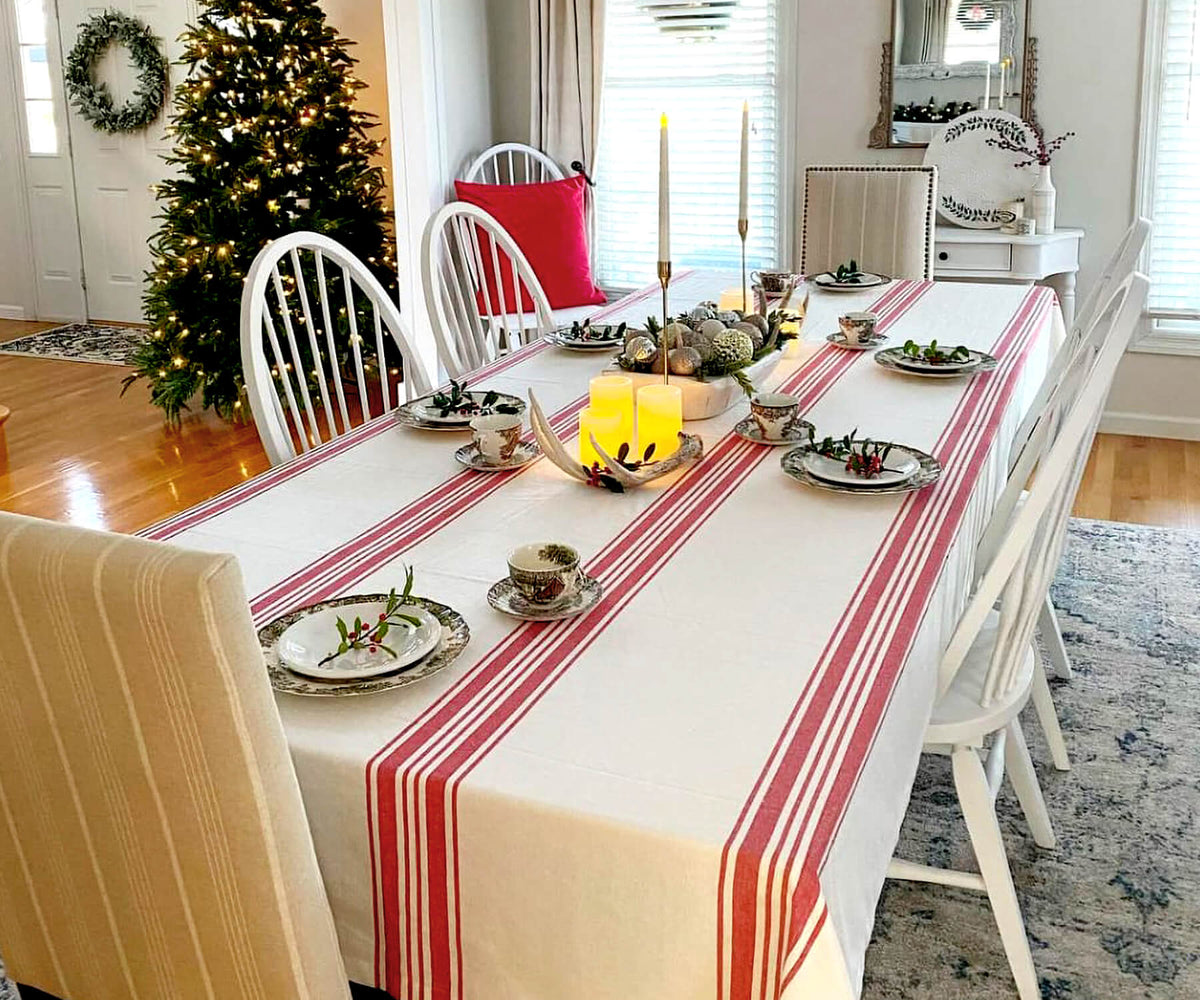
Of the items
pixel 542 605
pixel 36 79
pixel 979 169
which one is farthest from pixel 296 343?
pixel 36 79

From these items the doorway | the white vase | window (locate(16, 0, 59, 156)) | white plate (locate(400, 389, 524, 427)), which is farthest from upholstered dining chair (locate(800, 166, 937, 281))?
window (locate(16, 0, 59, 156))

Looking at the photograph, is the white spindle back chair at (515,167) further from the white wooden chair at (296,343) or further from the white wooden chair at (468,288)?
the white wooden chair at (296,343)

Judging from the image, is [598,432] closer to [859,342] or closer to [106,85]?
[859,342]

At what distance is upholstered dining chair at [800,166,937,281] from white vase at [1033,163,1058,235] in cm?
64

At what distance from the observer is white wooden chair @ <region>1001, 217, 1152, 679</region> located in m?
2.39

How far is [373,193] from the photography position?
209 inches

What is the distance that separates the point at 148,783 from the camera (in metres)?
1.12

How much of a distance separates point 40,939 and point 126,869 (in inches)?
8.7

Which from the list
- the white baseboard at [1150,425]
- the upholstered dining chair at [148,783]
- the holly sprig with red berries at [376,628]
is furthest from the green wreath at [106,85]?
the upholstered dining chair at [148,783]

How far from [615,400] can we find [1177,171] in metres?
3.27

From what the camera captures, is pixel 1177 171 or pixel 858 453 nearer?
pixel 858 453

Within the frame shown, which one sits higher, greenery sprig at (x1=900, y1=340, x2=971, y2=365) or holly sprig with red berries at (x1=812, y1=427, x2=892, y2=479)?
greenery sprig at (x1=900, y1=340, x2=971, y2=365)

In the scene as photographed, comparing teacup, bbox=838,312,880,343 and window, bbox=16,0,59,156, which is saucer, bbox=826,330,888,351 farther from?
window, bbox=16,0,59,156

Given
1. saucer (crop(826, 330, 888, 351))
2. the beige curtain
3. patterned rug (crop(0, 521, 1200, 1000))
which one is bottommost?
patterned rug (crop(0, 521, 1200, 1000))
